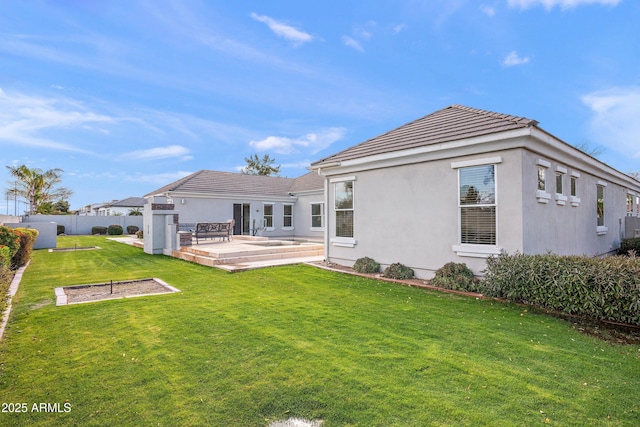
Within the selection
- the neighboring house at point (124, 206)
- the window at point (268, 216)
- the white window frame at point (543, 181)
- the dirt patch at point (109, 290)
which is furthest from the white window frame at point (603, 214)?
the neighboring house at point (124, 206)

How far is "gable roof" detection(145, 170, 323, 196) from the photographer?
21.3 metres

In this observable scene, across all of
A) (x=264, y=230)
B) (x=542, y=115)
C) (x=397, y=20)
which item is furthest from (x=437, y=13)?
(x=542, y=115)

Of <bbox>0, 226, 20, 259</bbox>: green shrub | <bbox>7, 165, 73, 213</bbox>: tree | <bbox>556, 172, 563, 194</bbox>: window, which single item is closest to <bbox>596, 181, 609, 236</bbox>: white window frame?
<bbox>556, 172, 563, 194</bbox>: window

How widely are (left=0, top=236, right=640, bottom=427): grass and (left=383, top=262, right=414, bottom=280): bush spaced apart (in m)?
2.25

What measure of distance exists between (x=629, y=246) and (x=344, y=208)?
39.7ft

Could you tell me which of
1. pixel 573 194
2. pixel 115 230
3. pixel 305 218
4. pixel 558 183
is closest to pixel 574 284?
pixel 558 183

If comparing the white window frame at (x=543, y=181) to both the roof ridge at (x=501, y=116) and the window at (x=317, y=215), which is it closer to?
the roof ridge at (x=501, y=116)

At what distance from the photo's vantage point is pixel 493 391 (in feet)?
10.4

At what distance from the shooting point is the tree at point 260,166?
173 feet

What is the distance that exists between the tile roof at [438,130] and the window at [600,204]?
655 cm

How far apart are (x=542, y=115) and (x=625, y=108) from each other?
4867mm

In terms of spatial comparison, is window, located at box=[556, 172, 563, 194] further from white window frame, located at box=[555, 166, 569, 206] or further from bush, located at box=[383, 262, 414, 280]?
bush, located at box=[383, 262, 414, 280]

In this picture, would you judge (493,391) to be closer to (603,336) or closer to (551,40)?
(603,336)

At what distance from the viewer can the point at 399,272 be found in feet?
29.7
